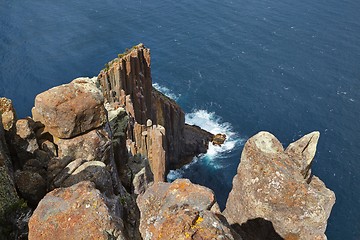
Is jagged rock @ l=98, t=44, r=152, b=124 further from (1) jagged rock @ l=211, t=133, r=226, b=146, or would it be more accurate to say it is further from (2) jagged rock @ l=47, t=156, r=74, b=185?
(2) jagged rock @ l=47, t=156, r=74, b=185

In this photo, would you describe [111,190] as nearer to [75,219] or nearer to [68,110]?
[68,110]

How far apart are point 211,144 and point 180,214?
281 ft

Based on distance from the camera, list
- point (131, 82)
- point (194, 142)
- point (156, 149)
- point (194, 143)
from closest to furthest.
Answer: point (156, 149)
point (131, 82)
point (194, 143)
point (194, 142)

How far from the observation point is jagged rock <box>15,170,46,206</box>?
1923 cm

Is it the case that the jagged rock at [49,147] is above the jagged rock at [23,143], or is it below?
below

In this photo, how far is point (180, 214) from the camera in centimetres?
1377

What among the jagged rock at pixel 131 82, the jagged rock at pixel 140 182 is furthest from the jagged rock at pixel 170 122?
the jagged rock at pixel 140 182

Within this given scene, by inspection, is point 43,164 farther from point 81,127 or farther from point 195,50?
point 195,50

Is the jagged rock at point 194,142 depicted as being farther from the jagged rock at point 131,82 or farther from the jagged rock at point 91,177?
the jagged rock at point 91,177

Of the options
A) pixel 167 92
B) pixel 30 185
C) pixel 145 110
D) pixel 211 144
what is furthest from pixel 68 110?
pixel 167 92

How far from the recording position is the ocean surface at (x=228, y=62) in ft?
307

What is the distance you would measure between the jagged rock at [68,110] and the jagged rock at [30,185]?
461 centimetres

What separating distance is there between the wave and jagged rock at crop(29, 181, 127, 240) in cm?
7353

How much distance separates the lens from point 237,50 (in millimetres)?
128500
